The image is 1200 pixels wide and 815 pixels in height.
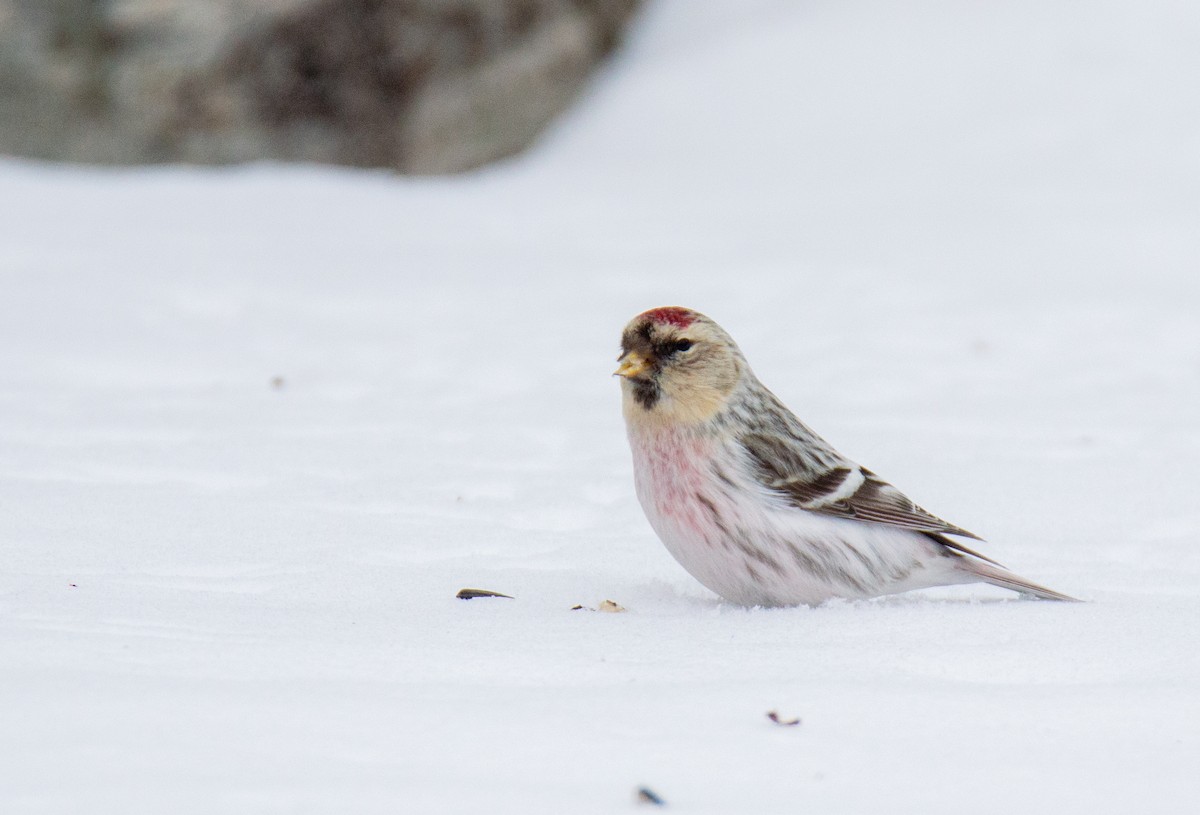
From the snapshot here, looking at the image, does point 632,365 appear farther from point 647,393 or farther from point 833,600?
point 833,600

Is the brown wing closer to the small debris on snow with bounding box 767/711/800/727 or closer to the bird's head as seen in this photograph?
the bird's head

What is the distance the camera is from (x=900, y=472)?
445cm

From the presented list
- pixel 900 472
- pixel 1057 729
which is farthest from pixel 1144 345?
pixel 1057 729

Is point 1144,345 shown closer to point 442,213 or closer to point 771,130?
point 771,130

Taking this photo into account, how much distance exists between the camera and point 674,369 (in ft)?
10.1

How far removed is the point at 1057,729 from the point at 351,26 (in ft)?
22.0

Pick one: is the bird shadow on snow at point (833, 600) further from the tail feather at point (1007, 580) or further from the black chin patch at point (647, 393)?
the black chin patch at point (647, 393)

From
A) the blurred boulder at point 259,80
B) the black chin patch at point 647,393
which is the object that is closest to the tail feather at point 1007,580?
the black chin patch at point 647,393

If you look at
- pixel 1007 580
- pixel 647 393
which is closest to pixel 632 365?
pixel 647 393

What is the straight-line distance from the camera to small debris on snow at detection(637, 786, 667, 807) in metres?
1.87

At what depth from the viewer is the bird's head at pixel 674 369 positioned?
305 cm

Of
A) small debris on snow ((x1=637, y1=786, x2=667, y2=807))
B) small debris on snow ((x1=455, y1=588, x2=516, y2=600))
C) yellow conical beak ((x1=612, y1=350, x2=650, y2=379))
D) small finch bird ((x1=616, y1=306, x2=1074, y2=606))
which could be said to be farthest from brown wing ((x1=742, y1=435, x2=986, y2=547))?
small debris on snow ((x1=637, y1=786, x2=667, y2=807))

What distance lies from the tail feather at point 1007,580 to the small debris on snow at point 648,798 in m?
1.40

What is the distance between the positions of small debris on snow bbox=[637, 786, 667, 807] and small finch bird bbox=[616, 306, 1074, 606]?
3.55ft
